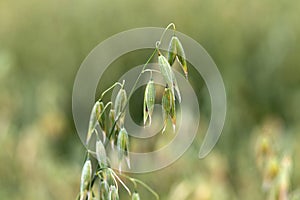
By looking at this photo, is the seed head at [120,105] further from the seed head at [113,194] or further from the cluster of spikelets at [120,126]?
the seed head at [113,194]

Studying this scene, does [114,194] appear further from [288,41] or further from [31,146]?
[288,41]

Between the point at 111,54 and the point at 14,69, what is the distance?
70 cm

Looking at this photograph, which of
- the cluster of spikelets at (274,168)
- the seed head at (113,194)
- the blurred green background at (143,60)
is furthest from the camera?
the blurred green background at (143,60)

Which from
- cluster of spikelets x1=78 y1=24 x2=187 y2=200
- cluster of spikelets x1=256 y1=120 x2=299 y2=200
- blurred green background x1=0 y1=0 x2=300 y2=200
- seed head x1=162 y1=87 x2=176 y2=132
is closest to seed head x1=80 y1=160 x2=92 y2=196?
cluster of spikelets x1=78 y1=24 x2=187 y2=200

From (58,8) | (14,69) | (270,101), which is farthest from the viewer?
(58,8)

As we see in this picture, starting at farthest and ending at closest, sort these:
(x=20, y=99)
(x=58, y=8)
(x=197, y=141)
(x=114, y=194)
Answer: (x=58, y=8), (x=20, y=99), (x=197, y=141), (x=114, y=194)

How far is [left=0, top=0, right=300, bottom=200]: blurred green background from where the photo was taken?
3.05 meters

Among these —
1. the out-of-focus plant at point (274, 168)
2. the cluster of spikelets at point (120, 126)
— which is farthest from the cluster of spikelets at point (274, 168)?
the cluster of spikelets at point (120, 126)

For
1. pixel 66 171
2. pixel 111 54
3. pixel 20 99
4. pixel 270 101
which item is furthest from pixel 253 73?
pixel 66 171

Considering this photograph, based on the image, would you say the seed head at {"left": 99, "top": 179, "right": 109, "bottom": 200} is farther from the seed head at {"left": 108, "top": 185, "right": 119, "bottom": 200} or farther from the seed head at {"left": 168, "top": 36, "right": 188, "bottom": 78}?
the seed head at {"left": 168, "top": 36, "right": 188, "bottom": 78}

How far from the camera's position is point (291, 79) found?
4.68 meters

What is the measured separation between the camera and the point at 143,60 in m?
4.64

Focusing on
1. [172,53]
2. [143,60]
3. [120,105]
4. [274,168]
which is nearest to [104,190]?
[120,105]

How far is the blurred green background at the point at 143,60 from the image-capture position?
10.00 ft
